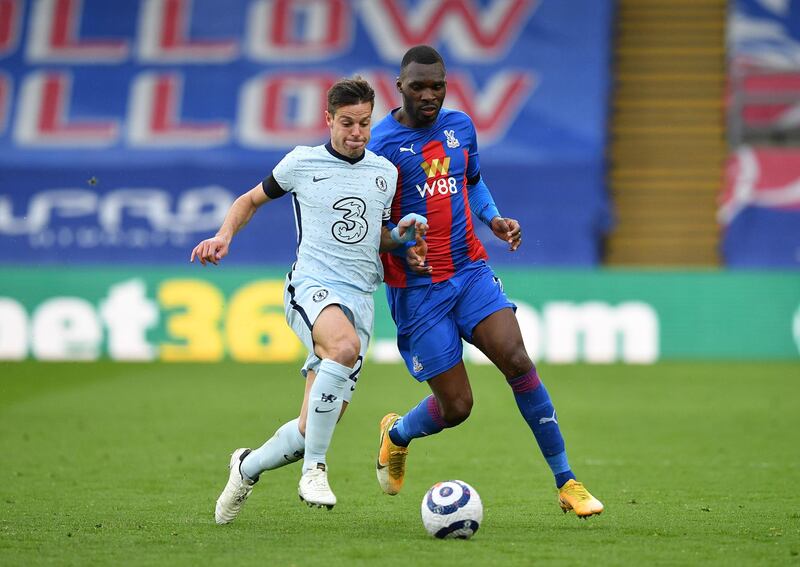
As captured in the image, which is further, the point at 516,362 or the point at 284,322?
the point at 284,322

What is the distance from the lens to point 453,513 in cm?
582

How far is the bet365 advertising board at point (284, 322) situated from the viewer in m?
16.2

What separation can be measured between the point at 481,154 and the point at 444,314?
12.1 metres

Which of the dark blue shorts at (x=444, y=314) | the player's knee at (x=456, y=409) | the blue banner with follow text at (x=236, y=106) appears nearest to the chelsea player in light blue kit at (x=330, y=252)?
the dark blue shorts at (x=444, y=314)

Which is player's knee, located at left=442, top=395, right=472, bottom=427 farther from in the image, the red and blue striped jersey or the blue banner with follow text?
the blue banner with follow text

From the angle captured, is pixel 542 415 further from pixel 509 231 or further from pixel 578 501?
pixel 509 231

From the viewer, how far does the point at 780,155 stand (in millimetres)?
18797

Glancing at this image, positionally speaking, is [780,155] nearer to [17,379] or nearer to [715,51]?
[715,51]

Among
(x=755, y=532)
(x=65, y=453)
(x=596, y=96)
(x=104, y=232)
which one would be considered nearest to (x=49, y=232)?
(x=104, y=232)

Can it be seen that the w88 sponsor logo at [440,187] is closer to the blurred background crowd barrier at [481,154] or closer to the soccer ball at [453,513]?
the soccer ball at [453,513]

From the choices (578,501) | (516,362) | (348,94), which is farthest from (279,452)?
(348,94)

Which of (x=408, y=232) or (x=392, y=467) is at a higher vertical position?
(x=408, y=232)

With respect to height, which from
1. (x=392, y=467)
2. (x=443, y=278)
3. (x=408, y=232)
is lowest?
(x=392, y=467)

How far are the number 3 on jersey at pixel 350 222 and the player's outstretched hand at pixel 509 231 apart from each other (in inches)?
28.5
